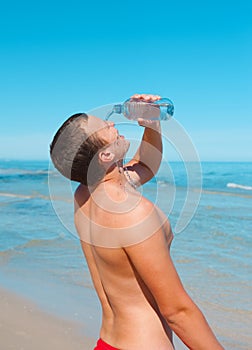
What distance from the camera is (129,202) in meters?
1.95

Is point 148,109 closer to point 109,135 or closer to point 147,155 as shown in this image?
point 147,155

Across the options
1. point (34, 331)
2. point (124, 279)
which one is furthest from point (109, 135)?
point (34, 331)

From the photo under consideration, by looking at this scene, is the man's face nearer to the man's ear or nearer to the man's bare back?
the man's ear

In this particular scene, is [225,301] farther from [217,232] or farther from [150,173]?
[217,232]

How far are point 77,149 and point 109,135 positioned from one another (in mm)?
176

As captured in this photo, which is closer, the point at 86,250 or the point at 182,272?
the point at 86,250

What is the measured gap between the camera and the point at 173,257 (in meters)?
7.42

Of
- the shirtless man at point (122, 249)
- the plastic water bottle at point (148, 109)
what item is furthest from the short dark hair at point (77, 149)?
the plastic water bottle at point (148, 109)

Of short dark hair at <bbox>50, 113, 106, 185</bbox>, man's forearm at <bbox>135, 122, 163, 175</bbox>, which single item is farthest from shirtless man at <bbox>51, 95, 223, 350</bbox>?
man's forearm at <bbox>135, 122, 163, 175</bbox>

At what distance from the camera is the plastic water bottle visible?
251cm

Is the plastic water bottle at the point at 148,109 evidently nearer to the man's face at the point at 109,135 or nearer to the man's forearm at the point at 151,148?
the man's forearm at the point at 151,148

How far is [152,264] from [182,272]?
15.9ft

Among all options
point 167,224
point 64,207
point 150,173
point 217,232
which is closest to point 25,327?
point 64,207

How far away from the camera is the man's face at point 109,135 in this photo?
6.77ft
